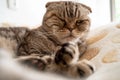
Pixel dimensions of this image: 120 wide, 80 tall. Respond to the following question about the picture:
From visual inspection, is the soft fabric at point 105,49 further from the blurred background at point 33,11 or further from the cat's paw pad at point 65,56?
the blurred background at point 33,11

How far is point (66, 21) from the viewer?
0.93 m

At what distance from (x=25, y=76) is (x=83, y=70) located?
29 cm

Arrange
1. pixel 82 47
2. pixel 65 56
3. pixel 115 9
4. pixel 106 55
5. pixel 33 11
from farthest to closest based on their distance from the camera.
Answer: pixel 115 9 → pixel 33 11 → pixel 82 47 → pixel 106 55 → pixel 65 56

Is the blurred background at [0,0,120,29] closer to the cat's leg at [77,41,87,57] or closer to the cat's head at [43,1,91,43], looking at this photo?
the cat's head at [43,1,91,43]

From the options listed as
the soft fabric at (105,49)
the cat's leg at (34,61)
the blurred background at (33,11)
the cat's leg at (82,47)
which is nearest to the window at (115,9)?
the blurred background at (33,11)

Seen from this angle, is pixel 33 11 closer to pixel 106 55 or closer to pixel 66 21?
pixel 66 21

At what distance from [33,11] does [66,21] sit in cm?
54

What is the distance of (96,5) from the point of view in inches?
75.8

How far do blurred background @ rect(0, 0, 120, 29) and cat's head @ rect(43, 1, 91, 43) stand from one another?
1.06ft

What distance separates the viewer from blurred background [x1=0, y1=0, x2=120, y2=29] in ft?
3.95

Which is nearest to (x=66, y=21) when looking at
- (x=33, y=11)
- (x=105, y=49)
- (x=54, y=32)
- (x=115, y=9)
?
(x=54, y=32)

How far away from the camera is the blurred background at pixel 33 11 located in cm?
120

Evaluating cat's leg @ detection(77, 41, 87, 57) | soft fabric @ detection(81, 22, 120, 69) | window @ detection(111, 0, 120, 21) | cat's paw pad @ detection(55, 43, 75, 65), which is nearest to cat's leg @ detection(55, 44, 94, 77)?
cat's paw pad @ detection(55, 43, 75, 65)

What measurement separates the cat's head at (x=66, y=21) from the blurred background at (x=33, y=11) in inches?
12.8
